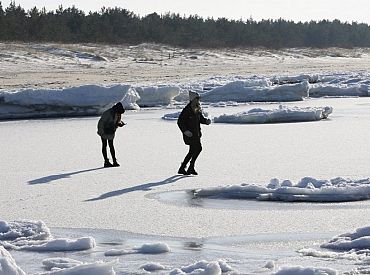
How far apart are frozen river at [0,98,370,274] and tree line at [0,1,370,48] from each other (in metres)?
40.1

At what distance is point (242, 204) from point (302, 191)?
818 millimetres

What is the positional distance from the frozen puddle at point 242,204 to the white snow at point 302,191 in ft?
0.57

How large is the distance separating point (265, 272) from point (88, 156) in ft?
25.7

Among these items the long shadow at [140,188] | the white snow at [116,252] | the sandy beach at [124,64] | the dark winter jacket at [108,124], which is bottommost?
the sandy beach at [124,64]

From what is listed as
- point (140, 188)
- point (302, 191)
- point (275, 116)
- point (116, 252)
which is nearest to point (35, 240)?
point (116, 252)

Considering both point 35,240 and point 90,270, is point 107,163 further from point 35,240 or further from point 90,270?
point 90,270

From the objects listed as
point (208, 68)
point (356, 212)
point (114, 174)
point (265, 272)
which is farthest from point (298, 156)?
point (208, 68)

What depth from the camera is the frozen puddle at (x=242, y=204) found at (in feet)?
28.6

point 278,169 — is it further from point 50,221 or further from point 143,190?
point 50,221

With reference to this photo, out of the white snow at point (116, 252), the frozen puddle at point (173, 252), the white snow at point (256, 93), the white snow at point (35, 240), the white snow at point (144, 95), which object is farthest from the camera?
the white snow at point (256, 93)

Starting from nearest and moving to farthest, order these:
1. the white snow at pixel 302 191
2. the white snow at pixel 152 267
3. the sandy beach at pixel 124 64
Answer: the white snow at pixel 152 267 → the white snow at pixel 302 191 → the sandy beach at pixel 124 64

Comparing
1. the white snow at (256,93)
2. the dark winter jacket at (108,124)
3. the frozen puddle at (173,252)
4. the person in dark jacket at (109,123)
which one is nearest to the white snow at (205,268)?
the frozen puddle at (173,252)

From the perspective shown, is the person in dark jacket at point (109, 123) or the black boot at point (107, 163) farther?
the person in dark jacket at point (109, 123)

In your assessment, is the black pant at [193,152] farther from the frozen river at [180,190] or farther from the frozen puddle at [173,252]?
the frozen puddle at [173,252]
